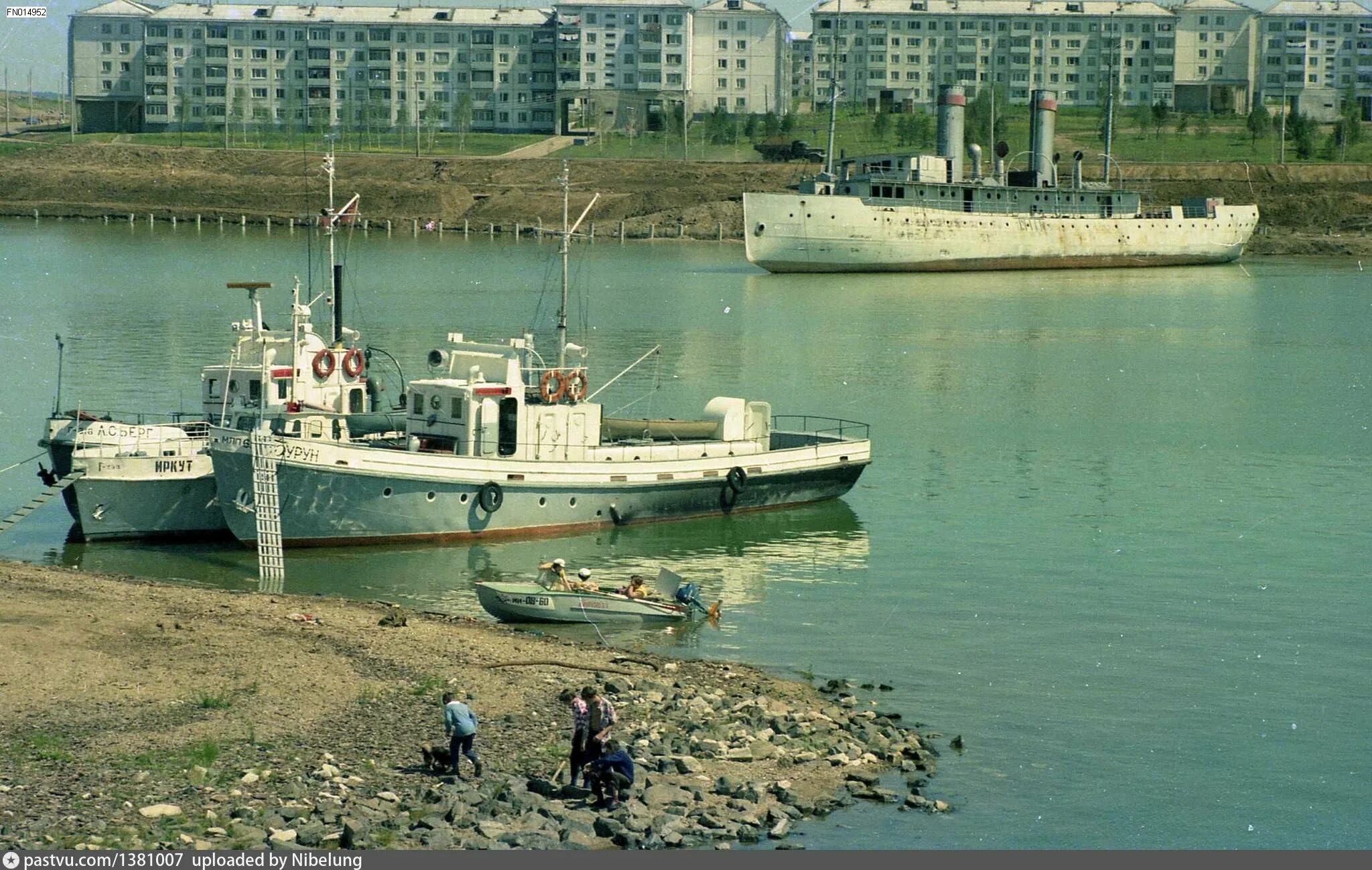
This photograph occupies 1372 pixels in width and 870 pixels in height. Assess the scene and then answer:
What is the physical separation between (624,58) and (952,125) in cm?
7487

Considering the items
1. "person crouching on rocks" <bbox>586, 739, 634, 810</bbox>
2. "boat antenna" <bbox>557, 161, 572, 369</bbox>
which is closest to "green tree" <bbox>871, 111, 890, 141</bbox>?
"boat antenna" <bbox>557, 161, 572, 369</bbox>

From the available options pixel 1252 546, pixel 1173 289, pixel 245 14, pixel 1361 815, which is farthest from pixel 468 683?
pixel 245 14

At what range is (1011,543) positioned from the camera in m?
38.6

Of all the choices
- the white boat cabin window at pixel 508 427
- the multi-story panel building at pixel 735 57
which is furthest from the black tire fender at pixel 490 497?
the multi-story panel building at pixel 735 57

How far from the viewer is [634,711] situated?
938 inches

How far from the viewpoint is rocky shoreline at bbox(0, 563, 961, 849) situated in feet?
60.8

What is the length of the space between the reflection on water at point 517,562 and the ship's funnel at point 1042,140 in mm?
90548

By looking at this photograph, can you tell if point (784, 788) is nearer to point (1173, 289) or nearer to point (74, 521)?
point (74, 521)

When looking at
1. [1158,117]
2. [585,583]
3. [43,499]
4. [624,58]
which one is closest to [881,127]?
[1158,117]

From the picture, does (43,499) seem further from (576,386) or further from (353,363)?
(576,386)

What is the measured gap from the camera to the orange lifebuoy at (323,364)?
1564 inches

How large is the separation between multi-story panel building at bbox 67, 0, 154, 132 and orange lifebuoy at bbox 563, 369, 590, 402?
16342 cm

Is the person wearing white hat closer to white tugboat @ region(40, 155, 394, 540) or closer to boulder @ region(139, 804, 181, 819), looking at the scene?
white tugboat @ region(40, 155, 394, 540)

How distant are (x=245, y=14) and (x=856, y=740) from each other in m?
184
